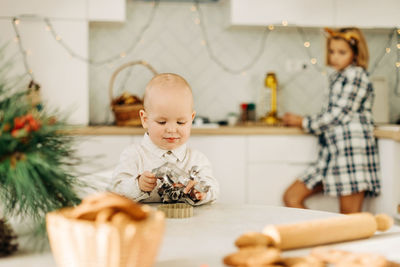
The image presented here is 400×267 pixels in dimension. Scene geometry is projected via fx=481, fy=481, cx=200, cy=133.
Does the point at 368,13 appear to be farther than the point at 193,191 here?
Yes

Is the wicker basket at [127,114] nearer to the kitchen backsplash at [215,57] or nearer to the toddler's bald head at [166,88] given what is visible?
the kitchen backsplash at [215,57]

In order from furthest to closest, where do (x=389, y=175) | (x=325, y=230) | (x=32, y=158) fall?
(x=389, y=175) → (x=325, y=230) → (x=32, y=158)

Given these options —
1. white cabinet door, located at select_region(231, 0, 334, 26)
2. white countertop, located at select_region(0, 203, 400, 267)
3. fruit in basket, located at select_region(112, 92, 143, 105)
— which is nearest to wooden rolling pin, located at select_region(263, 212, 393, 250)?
white countertop, located at select_region(0, 203, 400, 267)

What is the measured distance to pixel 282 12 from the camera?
10.7 feet

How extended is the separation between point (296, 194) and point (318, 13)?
1234mm

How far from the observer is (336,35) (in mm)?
3045

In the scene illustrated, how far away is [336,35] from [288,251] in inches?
95.2

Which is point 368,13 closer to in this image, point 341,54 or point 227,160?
point 341,54

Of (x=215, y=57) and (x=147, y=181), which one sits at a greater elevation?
(x=215, y=57)

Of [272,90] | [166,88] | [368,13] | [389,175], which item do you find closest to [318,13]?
[368,13]

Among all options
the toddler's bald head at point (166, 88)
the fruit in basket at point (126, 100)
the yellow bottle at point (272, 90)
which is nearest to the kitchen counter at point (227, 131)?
the fruit in basket at point (126, 100)

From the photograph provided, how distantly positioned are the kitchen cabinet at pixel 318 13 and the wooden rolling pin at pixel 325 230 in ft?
7.88

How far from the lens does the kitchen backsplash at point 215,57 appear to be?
3.48 metres

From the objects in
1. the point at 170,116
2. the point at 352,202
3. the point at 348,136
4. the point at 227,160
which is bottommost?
the point at 352,202
